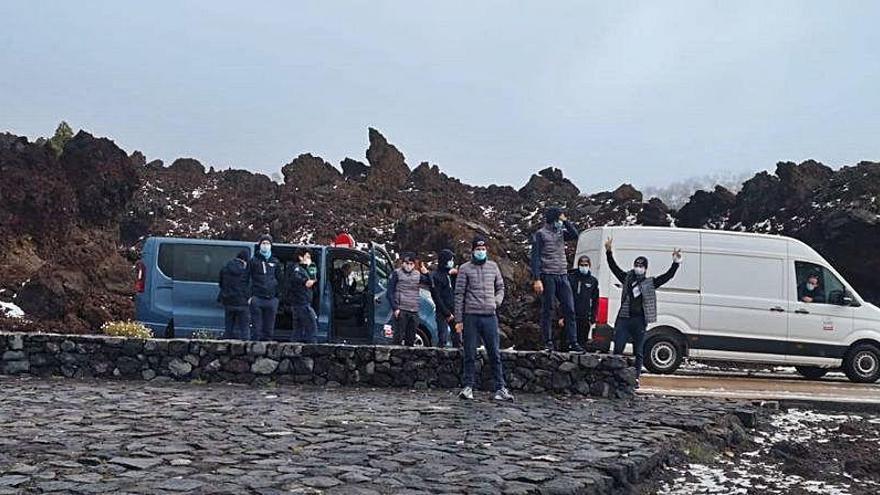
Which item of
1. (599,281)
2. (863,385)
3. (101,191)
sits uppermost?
(101,191)

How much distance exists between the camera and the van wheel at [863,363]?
1518 centimetres

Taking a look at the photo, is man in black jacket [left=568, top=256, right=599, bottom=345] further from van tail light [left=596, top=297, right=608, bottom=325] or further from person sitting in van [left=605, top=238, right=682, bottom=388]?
person sitting in van [left=605, top=238, right=682, bottom=388]

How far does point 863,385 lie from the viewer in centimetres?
1483

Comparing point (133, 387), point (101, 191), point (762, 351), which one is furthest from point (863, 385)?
point (101, 191)

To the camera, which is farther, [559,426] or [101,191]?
[101,191]

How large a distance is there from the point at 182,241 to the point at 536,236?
22.8 feet

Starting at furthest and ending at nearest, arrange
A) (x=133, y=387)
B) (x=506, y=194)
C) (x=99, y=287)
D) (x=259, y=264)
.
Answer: (x=506, y=194) → (x=99, y=287) → (x=259, y=264) → (x=133, y=387)

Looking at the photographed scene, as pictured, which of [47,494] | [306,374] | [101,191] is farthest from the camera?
[101,191]

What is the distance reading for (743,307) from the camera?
15.2m

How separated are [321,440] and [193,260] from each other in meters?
8.61

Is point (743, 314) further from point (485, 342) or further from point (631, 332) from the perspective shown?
point (485, 342)

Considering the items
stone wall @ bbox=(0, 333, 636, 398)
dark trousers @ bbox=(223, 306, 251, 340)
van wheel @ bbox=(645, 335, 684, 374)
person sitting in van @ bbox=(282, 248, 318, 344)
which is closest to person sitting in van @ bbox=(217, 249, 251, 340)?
dark trousers @ bbox=(223, 306, 251, 340)

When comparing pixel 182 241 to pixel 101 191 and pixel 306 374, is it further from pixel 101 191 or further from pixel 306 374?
pixel 101 191

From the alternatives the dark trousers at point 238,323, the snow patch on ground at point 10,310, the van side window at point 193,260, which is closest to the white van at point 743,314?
the dark trousers at point 238,323
